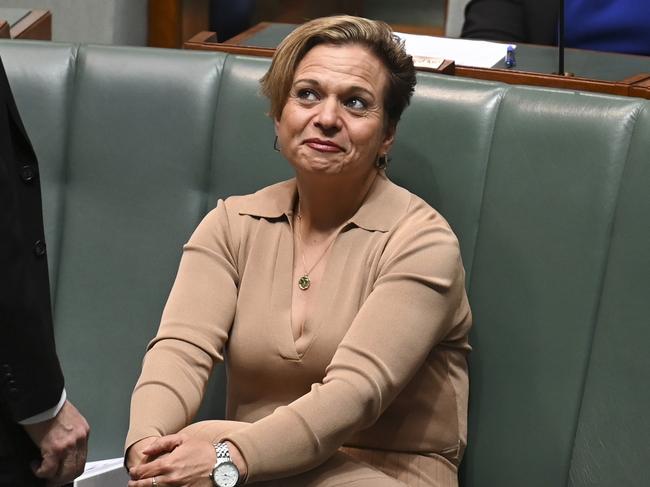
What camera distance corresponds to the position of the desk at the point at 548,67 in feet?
7.48

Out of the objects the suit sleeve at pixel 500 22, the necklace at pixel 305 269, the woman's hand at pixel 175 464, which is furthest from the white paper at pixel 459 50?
the woman's hand at pixel 175 464

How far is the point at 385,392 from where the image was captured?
1854mm

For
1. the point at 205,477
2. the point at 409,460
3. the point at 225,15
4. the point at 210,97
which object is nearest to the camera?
the point at 205,477

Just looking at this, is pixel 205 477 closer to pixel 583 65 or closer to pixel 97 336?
pixel 97 336

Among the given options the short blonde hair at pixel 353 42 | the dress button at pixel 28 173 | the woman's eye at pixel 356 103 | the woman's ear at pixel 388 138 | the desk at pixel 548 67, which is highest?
the short blonde hair at pixel 353 42

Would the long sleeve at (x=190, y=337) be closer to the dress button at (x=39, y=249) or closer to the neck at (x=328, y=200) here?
the neck at (x=328, y=200)

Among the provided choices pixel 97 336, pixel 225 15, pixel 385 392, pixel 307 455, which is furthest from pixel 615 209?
pixel 225 15

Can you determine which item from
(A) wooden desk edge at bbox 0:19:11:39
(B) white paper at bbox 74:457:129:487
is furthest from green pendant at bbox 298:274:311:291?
(A) wooden desk edge at bbox 0:19:11:39

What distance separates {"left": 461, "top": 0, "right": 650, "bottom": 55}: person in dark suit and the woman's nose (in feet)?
4.55

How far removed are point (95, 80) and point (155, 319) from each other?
19.7 inches

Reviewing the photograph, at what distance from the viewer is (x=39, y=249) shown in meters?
1.55

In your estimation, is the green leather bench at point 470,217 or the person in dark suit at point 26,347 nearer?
the person in dark suit at point 26,347

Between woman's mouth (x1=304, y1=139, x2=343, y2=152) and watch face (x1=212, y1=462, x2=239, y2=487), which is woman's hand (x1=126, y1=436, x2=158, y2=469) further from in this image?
woman's mouth (x1=304, y1=139, x2=343, y2=152)

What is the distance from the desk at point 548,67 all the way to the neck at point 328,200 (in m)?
0.43
